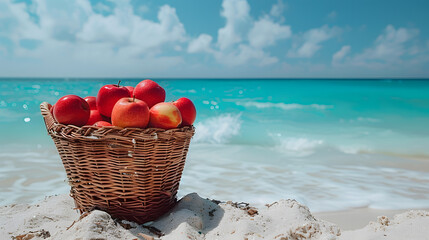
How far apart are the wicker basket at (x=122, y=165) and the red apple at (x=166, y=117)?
76mm

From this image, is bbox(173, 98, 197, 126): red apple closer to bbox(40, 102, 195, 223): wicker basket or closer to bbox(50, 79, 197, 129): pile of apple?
bbox(50, 79, 197, 129): pile of apple

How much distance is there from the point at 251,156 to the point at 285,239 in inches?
121

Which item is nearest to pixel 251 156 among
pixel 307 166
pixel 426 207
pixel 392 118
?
pixel 307 166

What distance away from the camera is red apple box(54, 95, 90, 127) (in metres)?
1.98

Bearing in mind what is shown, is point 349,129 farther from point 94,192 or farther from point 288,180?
point 94,192

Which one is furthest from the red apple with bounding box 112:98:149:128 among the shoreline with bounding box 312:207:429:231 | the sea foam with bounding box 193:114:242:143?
the sea foam with bounding box 193:114:242:143

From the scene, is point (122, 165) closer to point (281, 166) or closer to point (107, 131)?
point (107, 131)

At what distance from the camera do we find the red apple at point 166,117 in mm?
1988

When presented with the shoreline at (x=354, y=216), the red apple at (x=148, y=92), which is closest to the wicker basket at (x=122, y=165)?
the red apple at (x=148, y=92)

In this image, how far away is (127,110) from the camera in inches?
74.4

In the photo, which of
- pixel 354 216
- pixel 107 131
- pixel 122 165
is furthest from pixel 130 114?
pixel 354 216

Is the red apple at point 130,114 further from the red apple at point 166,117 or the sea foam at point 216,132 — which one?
the sea foam at point 216,132

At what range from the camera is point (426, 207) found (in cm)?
287

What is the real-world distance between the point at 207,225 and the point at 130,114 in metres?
0.85
